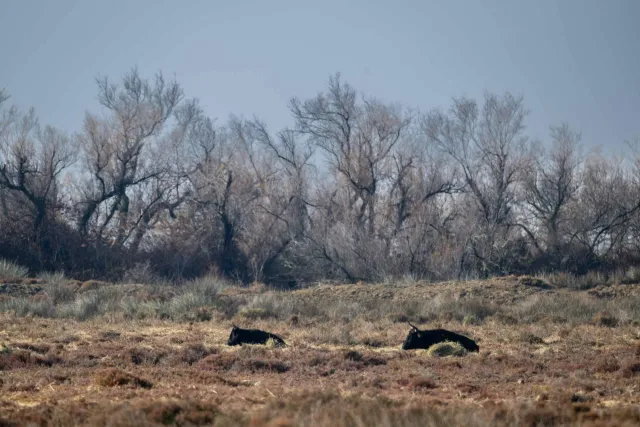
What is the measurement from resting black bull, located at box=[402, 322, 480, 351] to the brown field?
52 centimetres

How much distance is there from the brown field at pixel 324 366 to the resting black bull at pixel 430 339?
52 cm

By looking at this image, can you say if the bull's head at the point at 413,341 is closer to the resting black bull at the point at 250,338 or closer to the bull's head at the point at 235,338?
the resting black bull at the point at 250,338

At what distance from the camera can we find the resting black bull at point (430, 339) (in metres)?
15.4

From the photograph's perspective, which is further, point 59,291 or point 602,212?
point 602,212

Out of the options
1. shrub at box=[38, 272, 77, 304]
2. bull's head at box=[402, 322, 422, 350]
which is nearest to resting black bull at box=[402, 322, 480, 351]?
bull's head at box=[402, 322, 422, 350]

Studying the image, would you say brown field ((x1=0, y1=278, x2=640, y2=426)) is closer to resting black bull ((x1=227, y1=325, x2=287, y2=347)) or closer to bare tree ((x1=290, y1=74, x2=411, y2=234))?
resting black bull ((x1=227, y1=325, x2=287, y2=347))

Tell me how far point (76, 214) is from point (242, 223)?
10473 mm

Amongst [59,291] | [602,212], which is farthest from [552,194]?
[59,291]

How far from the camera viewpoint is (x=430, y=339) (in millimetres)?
15562

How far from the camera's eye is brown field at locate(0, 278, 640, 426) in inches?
297

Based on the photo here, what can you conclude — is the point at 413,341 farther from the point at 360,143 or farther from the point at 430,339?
the point at 360,143

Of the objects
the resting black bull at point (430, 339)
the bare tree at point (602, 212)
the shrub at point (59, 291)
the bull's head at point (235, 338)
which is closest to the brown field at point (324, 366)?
the bull's head at point (235, 338)

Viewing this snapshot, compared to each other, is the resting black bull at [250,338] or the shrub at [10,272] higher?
the shrub at [10,272]

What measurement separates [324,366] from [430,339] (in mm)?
3327
